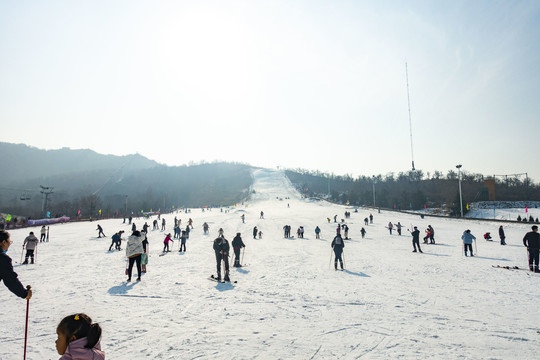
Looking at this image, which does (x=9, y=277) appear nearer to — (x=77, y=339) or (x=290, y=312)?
(x=77, y=339)

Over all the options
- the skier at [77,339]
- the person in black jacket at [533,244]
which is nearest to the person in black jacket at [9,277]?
the skier at [77,339]

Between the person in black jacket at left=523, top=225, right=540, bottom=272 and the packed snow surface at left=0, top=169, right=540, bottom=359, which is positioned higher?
the person in black jacket at left=523, top=225, right=540, bottom=272

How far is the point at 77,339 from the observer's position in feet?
7.70

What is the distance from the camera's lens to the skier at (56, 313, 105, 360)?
2.31 meters

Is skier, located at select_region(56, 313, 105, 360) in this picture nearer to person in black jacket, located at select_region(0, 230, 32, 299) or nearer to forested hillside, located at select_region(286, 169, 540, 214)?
person in black jacket, located at select_region(0, 230, 32, 299)

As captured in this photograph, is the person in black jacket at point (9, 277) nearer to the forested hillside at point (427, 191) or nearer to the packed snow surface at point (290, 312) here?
the packed snow surface at point (290, 312)

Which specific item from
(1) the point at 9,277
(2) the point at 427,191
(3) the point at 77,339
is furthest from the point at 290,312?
(2) the point at 427,191

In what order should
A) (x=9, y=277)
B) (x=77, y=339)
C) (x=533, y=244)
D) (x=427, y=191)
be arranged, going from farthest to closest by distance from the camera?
(x=427, y=191) → (x=533, y=244) → (x=9, y=277) → (x=77, y=339)

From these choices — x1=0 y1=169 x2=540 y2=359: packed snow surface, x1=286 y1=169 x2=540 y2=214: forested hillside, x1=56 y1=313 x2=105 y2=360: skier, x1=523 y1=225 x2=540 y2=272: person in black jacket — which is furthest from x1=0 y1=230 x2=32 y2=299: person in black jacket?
x1=286 y1=169 x2=540 y2=214: forested hillside

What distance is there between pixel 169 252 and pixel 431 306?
47.9 feet

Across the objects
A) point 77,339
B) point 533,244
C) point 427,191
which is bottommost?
point 533,244

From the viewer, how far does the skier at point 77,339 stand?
7.59 feet

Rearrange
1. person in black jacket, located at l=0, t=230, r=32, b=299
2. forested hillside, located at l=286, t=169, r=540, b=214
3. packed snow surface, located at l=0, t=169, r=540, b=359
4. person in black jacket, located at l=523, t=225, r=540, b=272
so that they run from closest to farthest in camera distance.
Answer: person in black jacket, located at l=0, t=230, r=32, b=299 → packed snow surface, located at l=0, t=169, r=540, b=359 → person in black jacket, located at l=523, t=225, r=540, b=272 → forested hillside, located at l=286, t=169, r=540, b=214

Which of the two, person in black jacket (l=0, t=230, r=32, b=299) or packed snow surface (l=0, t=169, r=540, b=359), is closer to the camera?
person in black jacket (l=0, t=230, r=32, b=299)
